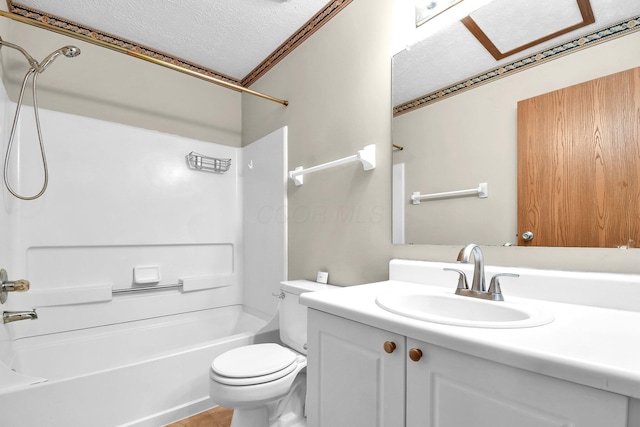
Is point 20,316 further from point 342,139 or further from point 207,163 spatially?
point 342,139

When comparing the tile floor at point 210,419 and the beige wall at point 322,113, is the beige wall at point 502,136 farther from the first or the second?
the tile floor at point 210,419

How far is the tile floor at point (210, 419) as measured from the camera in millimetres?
1584

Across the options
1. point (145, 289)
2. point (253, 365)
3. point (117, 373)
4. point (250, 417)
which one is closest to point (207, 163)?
point (145, 289)

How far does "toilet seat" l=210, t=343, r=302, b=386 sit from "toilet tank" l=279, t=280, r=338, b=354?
14 cm

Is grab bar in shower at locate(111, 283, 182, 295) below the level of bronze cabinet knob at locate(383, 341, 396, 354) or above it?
below

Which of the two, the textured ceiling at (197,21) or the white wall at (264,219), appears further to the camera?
the white wall at (264,219)

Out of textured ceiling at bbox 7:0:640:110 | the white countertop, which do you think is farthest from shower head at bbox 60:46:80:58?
the white countertop

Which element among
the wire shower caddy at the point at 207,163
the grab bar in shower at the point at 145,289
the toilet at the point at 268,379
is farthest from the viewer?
the wire shower caddy at the point at 207,163

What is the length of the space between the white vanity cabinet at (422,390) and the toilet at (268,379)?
355 mm

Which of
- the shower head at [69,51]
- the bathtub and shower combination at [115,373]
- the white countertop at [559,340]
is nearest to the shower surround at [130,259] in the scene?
the bathtub and shower combination at [115,373]

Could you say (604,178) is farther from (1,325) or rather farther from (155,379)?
(1,325)

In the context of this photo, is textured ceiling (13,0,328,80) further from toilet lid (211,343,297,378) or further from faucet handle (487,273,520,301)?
toilet lid (211,343,297,378)

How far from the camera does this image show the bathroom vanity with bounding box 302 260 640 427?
1.59ft

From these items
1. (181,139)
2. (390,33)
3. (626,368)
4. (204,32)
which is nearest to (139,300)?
(181,139)
